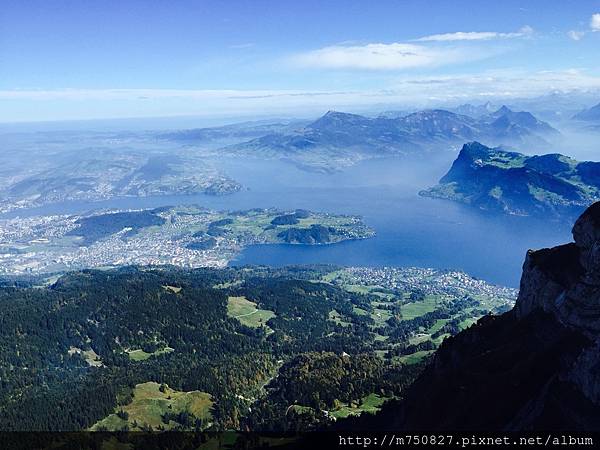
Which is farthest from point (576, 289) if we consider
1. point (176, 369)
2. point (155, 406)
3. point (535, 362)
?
point (176, 369)

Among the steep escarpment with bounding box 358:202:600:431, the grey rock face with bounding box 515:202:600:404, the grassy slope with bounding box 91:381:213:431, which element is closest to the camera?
the grey rock face with bounding box 515:202:600:404

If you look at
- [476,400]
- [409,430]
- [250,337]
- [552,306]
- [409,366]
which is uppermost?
[552,306]

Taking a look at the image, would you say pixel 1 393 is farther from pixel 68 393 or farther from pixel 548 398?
pixel 548 398

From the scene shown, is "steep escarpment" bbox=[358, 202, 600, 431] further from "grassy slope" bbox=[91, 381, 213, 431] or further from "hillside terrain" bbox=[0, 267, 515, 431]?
"grassy slope" bbox=[91, 381, 213, 431]

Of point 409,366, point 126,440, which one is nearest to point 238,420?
point 126,440

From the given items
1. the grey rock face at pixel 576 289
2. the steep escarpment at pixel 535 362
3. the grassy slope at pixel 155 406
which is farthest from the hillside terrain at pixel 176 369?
the grey rock face at pixel 576 289

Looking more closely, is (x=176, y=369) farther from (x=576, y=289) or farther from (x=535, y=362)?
(x=576, y=289)

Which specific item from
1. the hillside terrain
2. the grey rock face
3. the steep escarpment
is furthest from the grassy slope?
the grey rock face

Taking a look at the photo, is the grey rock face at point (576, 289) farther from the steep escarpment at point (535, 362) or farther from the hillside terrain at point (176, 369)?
the hillside terrain at point (176, 369)
